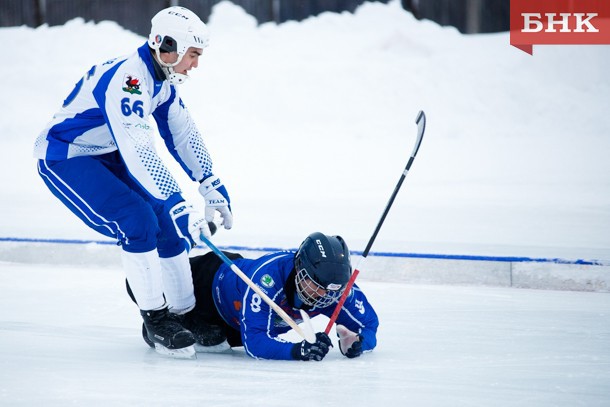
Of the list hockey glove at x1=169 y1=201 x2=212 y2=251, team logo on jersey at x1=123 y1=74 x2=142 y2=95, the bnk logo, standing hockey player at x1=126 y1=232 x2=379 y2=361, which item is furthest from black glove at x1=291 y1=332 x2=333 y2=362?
the bnk logo

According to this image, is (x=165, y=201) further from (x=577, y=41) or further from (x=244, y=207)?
(x=577, y=41)

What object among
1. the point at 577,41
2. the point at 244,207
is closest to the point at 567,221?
the point at 244,207

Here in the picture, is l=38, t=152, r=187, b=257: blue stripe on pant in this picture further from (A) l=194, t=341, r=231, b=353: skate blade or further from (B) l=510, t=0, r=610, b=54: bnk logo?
(B) l=510, t=0, r=610, b=54: bnk logo

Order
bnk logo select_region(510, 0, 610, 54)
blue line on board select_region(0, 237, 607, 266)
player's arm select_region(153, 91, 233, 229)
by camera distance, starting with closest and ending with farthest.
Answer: player's arm select_region(153, 91, 233, 229) → blue line on board select_region(0, 237, 607, 266) → bnk logo select_region(510, 0, 610, 54)

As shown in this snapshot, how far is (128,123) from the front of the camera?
3.16 meters

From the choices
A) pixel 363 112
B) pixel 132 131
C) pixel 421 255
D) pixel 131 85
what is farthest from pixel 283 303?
pixel 363 112

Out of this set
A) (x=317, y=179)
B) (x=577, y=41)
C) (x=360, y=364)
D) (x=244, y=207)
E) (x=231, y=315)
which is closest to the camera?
(x=360, y=364)

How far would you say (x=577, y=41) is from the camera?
36.0 ft

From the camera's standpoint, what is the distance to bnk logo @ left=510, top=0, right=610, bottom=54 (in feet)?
34.1

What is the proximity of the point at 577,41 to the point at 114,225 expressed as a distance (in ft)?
28.8

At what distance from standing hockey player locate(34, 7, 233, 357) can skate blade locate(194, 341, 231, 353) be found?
14 centimetres

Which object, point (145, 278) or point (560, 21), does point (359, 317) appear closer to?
point (145, 278)

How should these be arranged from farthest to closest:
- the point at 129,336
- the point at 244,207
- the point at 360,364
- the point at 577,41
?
the point at 577,41 → the point at 244,207 → the point at 129,336 → the point at 360,364

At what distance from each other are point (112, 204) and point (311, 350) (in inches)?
32.1
